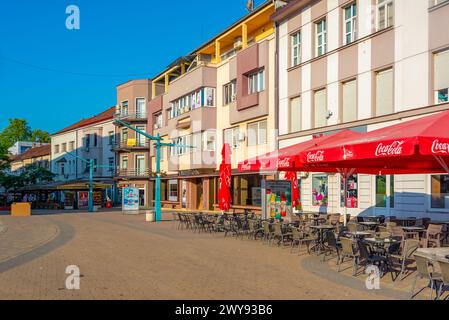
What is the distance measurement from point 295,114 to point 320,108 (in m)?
2.26

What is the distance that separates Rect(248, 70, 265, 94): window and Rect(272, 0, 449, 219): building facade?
2.54 m

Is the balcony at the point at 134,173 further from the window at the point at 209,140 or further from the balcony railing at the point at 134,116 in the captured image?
the window at the point at 209,140

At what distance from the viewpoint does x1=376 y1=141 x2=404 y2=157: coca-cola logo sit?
8.40 metres

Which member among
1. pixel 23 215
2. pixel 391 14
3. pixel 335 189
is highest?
pixel 391 14

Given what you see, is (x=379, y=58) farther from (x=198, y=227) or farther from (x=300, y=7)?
(x=198, y=227)

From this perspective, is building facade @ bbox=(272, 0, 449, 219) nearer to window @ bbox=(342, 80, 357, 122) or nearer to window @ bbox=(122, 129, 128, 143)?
Answer: window @ bbox=(342, 80, 357, 122)

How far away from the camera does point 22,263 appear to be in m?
12.0

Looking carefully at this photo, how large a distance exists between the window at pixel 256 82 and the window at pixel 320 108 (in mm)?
5865

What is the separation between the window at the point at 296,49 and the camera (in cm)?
2484

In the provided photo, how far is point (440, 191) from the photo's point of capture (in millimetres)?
16594

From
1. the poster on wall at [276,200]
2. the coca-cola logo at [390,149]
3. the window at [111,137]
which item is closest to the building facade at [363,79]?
the poster on wall at [276,200]
